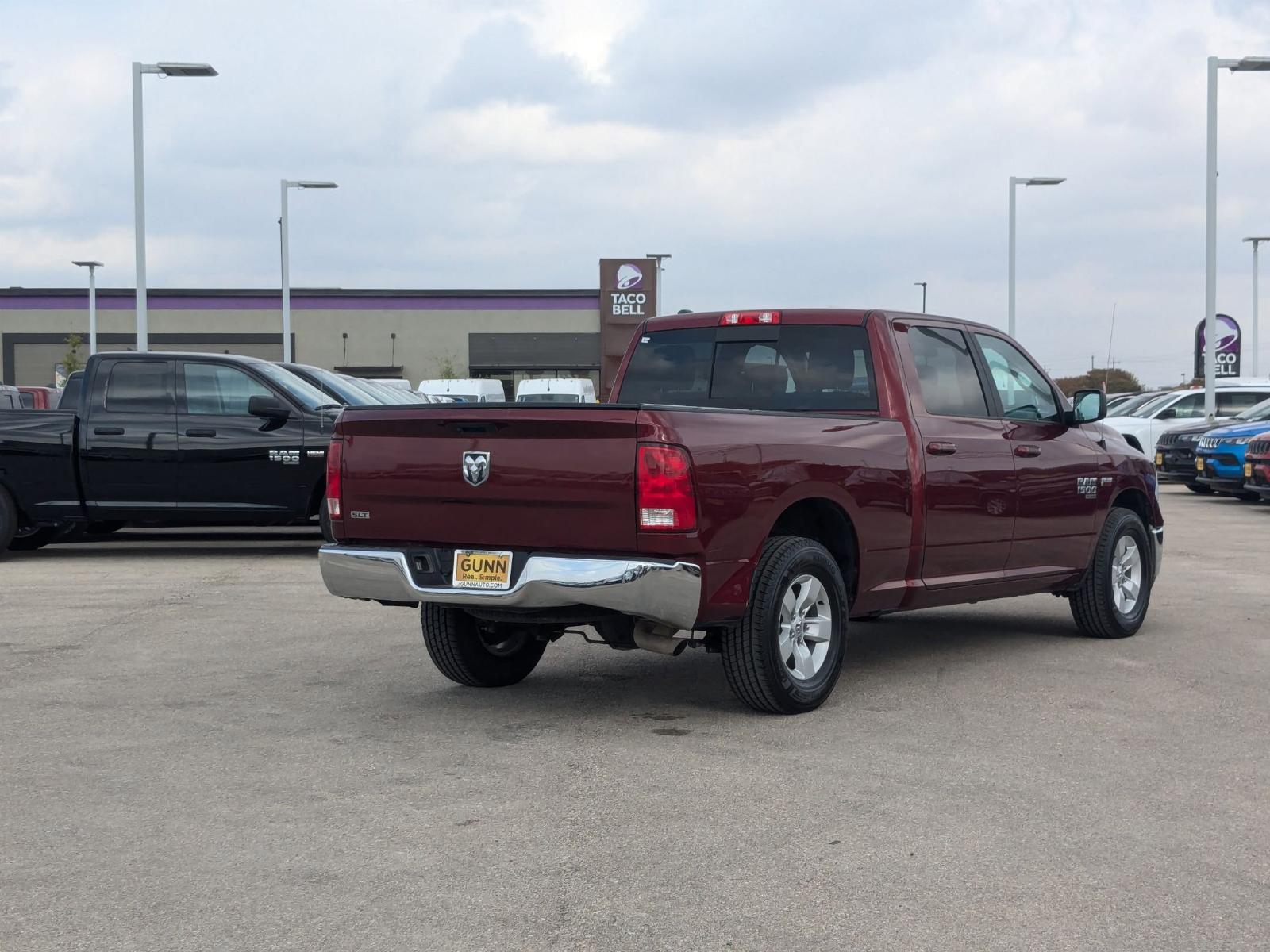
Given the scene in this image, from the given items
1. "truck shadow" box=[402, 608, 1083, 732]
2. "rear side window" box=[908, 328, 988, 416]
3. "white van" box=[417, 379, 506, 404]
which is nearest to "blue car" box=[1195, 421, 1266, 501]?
"truck shadow" box=[402, 608, 1083, 732]

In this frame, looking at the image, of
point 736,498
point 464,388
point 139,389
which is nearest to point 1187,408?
point 464,388

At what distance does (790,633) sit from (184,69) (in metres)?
19.7

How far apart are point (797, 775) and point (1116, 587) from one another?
13.9ft

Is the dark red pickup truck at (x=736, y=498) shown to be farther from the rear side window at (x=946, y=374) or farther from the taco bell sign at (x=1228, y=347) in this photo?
the taco bell sign at (x=1228, y=347)

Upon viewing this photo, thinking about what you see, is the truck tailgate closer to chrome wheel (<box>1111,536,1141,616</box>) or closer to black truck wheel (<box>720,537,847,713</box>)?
black truck wheel (<box>720,537,847,713</box>)

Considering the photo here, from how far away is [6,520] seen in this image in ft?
46.3

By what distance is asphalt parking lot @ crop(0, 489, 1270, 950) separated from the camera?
429 cm

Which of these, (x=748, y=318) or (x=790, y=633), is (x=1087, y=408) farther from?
(x=790, y=633)

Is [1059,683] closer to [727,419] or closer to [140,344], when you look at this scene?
[727,419]

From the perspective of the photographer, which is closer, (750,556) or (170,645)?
(750,556)

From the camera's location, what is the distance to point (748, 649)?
6734 millimetres

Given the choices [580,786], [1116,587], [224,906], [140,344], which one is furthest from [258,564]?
[140,344]

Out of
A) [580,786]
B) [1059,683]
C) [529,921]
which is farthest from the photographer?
[1059,683]

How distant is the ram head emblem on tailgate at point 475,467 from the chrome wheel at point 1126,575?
14.4ft
